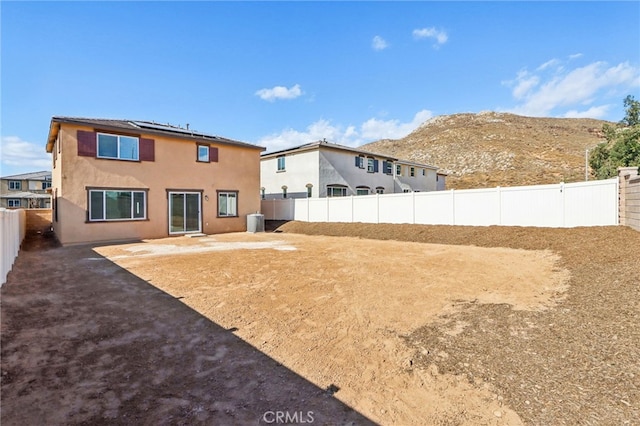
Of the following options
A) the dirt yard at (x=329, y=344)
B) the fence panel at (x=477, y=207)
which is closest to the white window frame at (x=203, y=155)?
the dirt yard at (x=329, y=344)

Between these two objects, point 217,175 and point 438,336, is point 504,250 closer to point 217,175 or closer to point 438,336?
point 438,336

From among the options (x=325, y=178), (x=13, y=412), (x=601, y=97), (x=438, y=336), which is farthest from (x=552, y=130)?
(x=13, y=412)

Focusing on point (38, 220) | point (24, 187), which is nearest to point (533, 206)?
point (38, 220)

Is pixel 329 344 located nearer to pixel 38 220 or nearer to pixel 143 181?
pixel 143 181

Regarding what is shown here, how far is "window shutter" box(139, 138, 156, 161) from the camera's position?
47.8ft

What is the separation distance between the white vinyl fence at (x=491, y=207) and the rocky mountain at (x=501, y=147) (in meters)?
27.7

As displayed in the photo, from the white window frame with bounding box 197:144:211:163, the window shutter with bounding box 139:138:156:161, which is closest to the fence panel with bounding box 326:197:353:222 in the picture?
the white window frame with bounding box 197:144:211:163

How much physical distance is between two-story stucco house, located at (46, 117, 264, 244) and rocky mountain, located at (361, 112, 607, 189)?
111ft

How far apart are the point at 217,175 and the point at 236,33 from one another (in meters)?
7.41

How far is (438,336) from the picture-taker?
3.79 m

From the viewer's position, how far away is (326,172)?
74.9 feet

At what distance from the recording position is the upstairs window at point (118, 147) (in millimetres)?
13539

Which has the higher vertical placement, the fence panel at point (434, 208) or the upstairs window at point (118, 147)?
the upstairs window at point (118, 147)

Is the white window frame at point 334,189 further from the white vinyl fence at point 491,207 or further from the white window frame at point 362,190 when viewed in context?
the white vinyl fence at point 491,207
